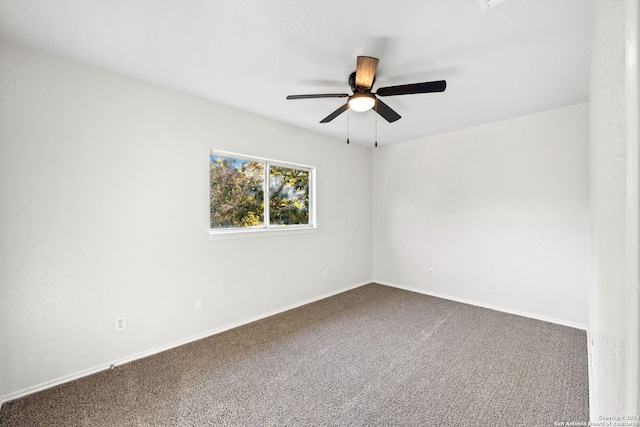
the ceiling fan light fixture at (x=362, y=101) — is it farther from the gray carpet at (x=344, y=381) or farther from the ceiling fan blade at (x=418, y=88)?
the gray carpet at (x=344, y=381)

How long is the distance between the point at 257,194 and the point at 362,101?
1796 mm

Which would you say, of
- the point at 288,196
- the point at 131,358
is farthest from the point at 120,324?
the point at 288,196

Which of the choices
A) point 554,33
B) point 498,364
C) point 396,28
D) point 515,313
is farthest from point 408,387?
point 554,33

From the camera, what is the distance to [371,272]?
16.1 ft

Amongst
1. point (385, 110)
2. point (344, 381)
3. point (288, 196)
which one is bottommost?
point (344, 381)

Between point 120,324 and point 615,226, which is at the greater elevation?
point 615,226

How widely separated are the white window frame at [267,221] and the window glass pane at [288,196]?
0.19 feet

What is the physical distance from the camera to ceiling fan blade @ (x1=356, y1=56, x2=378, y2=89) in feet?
5.90

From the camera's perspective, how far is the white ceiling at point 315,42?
161 cm

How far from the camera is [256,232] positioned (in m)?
3.25

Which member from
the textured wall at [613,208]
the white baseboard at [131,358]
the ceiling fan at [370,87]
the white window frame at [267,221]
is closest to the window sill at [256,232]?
the white window frame at [267,221]

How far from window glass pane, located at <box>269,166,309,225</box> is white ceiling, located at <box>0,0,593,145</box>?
110cm

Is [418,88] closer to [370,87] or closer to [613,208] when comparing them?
[370,87]

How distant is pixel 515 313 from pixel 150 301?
4051mm
